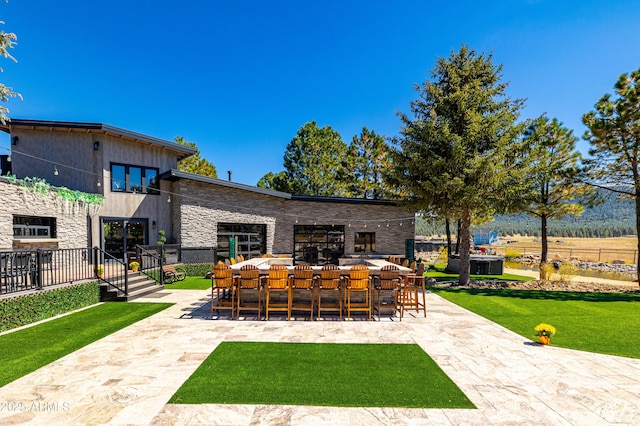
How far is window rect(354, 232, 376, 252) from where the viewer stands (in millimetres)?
17984

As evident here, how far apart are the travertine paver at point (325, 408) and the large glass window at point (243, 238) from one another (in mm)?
8745

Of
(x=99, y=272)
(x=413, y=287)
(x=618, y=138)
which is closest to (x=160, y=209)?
(x=99, y=272)

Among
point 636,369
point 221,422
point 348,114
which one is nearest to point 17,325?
point 221,422

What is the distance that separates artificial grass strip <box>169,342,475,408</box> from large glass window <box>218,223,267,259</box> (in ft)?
35.1

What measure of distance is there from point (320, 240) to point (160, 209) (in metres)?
9.03

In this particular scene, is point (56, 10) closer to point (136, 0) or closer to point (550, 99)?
point (136, 0)

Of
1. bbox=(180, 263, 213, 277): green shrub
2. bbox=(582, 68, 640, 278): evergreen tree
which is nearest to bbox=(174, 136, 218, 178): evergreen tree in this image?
bbox=(180, 263, 213, 277): green shrub

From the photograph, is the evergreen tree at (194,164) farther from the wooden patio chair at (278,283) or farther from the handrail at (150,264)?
the wooden patio chair at (278,283)

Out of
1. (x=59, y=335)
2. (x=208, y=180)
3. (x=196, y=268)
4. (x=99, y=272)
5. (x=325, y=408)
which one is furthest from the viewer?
(x=208, y=180)

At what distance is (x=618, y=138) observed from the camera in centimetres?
1193

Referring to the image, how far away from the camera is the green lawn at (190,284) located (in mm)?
11727

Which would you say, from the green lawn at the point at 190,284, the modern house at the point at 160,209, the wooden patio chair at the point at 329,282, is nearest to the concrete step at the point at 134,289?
the green lawn at the point at 190,284

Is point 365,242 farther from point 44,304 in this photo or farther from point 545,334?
point 44,304

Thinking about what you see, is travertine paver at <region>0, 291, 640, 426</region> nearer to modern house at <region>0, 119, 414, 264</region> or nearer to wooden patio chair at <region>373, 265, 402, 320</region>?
wooden patio chair at <region>373, 265, 402, 320</region>
